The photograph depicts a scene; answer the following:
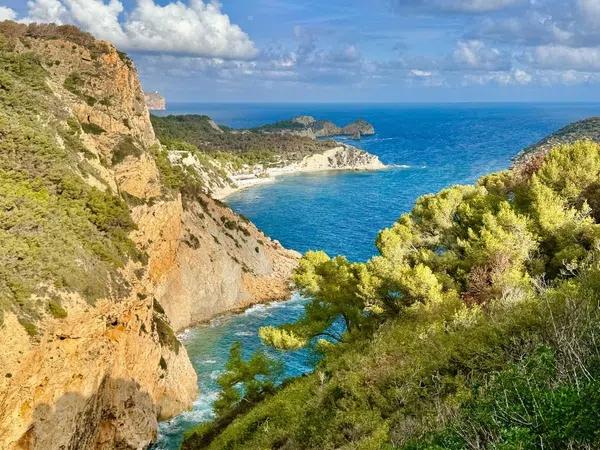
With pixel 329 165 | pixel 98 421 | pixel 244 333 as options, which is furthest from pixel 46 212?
pixel 329 165

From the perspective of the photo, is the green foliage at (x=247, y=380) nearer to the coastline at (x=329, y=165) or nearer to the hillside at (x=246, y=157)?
the hillside at (x=246, y=157)

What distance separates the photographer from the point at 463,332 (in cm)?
1742

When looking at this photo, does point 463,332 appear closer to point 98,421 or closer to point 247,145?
point 98,421

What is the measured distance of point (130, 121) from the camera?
157 ft

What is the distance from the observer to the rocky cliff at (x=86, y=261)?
75.3 feet

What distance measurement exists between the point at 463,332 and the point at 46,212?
21.6m

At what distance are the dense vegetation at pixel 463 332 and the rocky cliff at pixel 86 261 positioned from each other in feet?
20.7

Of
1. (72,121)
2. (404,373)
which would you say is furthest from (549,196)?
(72,121)

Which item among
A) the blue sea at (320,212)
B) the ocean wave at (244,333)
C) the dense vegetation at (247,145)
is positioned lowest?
the ocean wave at (244,333)

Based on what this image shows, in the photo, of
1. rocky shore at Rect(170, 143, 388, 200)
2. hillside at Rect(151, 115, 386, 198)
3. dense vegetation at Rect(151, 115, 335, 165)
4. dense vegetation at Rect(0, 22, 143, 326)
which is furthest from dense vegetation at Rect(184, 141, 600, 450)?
dense vegetation at Rect(151, 115, 335, 165)

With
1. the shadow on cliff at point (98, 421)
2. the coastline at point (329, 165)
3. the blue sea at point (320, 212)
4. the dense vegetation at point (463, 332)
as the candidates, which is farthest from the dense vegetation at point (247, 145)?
the dense vegetation at point (463, 332)

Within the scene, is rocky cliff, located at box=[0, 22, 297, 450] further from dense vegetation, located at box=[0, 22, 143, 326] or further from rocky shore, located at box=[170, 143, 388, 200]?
rocky shore, located at box=[170, 143, 388, 200]

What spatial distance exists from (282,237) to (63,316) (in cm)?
6114

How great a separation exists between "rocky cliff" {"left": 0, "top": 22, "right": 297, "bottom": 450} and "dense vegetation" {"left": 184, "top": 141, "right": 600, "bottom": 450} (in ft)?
20.7
